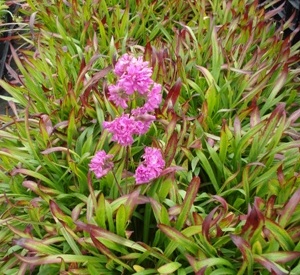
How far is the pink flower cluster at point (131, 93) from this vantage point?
5.34 feet

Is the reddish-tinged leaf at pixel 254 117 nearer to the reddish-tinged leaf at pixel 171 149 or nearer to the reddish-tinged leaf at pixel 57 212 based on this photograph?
the reddish-tinged leaf at pixel 171 149

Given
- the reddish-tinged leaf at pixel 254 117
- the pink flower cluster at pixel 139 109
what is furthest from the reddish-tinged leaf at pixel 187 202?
the reddish-tinged leaf at pixel 254 117

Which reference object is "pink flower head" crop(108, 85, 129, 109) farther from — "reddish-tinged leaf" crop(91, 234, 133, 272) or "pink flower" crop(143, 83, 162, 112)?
"reddish-tinged leaf" crop(91, 234, 133, 272)

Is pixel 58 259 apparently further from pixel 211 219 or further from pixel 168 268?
pixel 211 219

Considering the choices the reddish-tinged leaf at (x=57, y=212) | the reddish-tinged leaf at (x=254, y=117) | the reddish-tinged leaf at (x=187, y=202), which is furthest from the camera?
the reddish-tinged leaf at (x=254, y=117)

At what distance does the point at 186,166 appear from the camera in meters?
2.12

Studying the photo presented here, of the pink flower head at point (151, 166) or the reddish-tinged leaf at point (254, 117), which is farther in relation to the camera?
the reddish-tinged leaf at point (254, 117)

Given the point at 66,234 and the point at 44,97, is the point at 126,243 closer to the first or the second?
the point at 66,234

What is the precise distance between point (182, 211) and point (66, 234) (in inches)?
15.9

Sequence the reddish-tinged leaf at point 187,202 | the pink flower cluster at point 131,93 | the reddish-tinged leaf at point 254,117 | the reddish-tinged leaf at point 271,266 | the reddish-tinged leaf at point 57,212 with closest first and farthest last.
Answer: the reddish-tinged leaf at point 271,266, the pink flower cluster at point 131,93, the reddish-tinged leaf at point 187,202, the reddish-tinged leaf at point 57,212, the reddish-tinged leaf at point 254,117

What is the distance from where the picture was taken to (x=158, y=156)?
5.59ft

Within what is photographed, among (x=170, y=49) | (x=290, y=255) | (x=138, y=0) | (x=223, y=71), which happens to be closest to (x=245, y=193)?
(x=290, y=255)

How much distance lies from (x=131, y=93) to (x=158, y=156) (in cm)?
22

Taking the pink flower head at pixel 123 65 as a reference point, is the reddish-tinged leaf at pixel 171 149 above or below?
below
